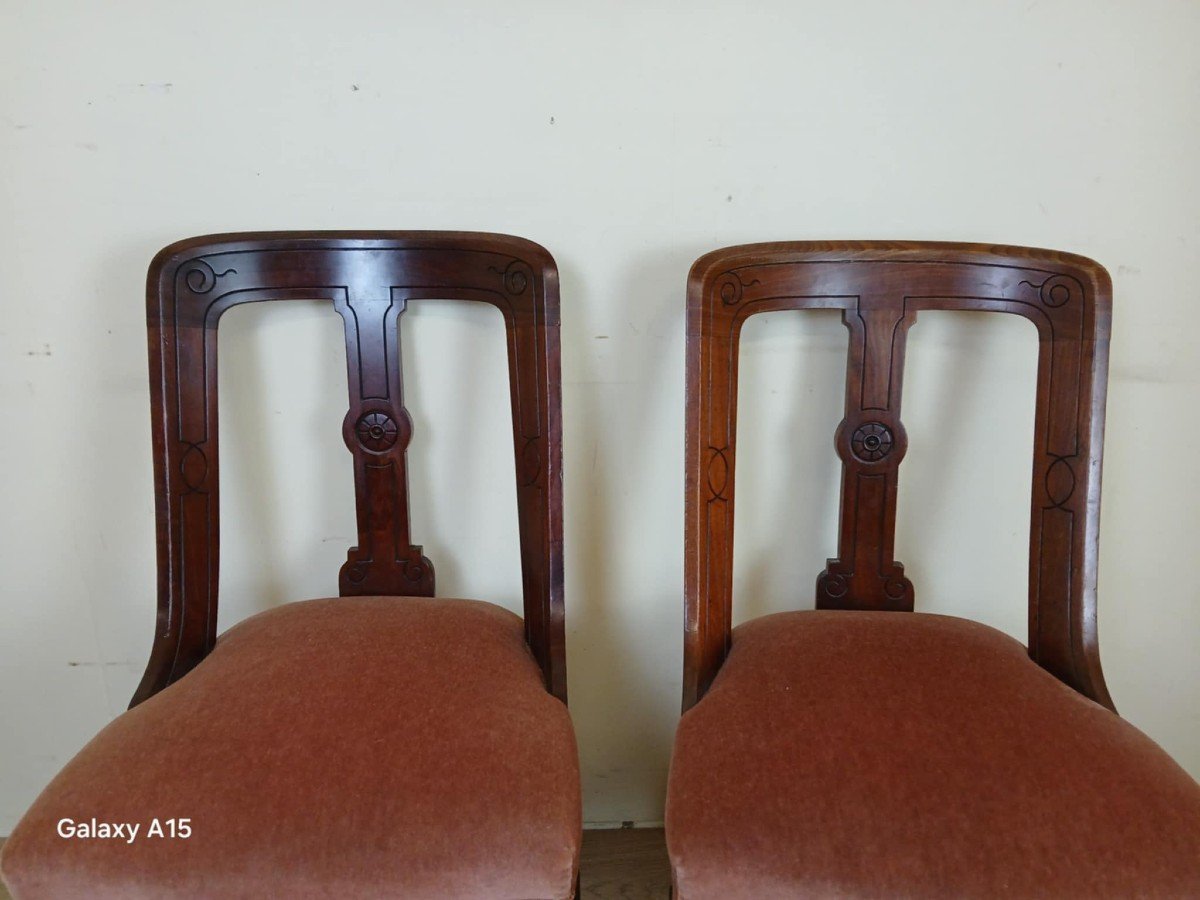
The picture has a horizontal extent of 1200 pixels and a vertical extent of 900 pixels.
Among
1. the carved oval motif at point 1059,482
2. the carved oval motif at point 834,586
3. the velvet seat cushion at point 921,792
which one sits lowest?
the velvet seat cushion at point 921,792

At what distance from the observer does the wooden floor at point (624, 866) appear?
45.8 inches

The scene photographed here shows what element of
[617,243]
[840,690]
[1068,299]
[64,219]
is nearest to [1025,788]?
[840,690]

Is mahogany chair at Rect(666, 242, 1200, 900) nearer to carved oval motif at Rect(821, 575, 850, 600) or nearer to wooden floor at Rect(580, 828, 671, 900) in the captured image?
carved oval motif at Rect(821, 575, 850, 600)

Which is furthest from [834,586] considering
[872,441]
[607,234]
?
[607,234]

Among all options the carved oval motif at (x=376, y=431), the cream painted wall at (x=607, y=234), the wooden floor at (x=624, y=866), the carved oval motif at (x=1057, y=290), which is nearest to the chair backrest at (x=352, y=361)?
the carved oval motif at (x=376, y=431)

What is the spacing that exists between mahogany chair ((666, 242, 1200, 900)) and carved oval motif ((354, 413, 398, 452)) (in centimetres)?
38

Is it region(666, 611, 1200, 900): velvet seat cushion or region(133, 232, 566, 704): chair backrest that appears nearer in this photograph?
region(666, 611, 1200, 900): velvet seat cushion

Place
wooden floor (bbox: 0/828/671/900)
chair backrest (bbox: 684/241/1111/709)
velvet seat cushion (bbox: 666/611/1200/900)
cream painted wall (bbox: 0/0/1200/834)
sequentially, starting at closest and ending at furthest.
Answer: velvet seat cushion (bbox: 666/611/1200/900) < chair backrest (bbox: 684/241/1111/709) < cream painted wall (bbox: 0/0/1200/834) < wooden floor (bbox: 0/828/671/900)

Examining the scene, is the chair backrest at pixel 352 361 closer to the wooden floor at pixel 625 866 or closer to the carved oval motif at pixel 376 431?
the carved oval motif at pixel 376 431

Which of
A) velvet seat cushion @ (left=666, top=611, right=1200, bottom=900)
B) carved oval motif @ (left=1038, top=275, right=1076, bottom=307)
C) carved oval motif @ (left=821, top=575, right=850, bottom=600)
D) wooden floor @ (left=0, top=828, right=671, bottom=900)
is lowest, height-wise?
wooden floor @ (left=0, top=828, right=671, bottom=900)

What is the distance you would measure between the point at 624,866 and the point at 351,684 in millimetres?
665

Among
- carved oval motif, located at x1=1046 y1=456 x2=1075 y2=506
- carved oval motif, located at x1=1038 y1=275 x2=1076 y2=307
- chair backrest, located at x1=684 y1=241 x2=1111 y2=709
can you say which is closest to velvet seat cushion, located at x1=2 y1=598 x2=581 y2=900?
chair backrest, located at x1=684 y1=241 x2=1111 y2=709

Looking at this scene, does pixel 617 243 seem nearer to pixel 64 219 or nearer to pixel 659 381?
pixel 659 381

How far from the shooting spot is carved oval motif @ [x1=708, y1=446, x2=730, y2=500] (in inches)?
36.8
